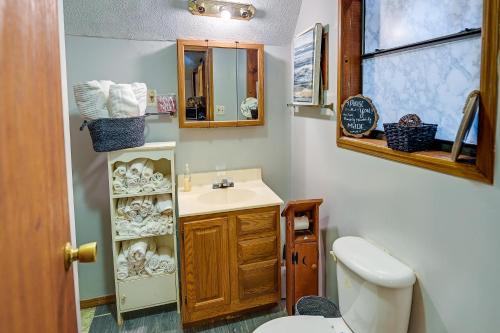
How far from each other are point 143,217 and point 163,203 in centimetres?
16

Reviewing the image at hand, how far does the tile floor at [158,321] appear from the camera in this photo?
6.93ft

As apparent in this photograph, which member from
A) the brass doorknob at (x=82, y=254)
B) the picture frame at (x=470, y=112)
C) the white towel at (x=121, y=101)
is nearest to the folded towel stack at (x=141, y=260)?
the white towel at (x=121, y=101)

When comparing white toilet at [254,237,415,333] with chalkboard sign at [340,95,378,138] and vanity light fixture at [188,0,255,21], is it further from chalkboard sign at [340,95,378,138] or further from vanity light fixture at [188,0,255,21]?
vanity light fixture at [188,0,255,21]

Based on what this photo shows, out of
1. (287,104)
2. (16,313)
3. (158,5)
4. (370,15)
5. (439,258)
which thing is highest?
(158,5)

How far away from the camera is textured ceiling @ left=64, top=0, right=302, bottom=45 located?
200 centimetres

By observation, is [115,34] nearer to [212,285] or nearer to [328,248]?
[212,285]

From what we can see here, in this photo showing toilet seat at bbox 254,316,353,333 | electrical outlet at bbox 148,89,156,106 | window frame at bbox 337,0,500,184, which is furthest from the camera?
electrical outlet at bbox 148,89,156,106

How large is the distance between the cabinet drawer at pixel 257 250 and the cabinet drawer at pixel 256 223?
6cm

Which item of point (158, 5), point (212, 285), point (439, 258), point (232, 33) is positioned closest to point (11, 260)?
point (439, 258)

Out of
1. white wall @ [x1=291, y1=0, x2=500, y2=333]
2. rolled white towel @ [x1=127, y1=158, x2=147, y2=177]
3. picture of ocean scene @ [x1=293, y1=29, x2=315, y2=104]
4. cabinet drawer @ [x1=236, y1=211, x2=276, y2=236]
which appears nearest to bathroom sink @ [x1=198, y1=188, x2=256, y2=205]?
cabinet drawer @ [x1=236, y1=211, x2=276, y2=236]

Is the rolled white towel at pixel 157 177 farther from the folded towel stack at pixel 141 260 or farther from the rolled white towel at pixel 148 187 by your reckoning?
the folded towel stack at pixel 141 260

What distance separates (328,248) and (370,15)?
4.38 feet

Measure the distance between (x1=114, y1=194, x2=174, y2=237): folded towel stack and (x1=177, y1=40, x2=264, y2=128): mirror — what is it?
1.88 ft

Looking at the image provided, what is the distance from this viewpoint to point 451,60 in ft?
4.08
